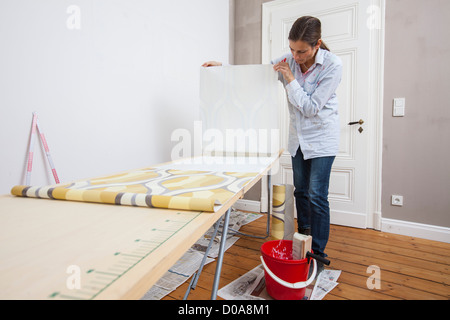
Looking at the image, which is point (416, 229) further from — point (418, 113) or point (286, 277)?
point (286, 277)

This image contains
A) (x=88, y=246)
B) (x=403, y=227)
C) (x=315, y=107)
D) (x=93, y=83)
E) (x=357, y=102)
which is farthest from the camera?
(x=357, y=102)

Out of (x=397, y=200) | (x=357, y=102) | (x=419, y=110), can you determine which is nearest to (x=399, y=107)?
(x=419, y=110)

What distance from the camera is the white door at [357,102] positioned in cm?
230

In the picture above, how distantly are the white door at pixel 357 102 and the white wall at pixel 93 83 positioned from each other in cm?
131

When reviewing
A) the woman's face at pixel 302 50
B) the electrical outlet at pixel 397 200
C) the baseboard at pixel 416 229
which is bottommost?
the baseboard at pixel 416 229

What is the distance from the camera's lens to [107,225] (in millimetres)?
565

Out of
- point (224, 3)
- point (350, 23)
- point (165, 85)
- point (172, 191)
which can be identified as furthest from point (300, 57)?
point (224, 3)

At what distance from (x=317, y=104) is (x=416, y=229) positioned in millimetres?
1538

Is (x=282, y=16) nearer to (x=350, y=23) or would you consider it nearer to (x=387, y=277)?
(x=350, y=23)

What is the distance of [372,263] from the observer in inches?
68.9

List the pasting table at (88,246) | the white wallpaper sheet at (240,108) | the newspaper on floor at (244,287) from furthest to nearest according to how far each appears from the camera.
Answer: the white wallpaper sheet at (240,108) → the newspaper on floor at (244,287) → the pasting table at (88,246)

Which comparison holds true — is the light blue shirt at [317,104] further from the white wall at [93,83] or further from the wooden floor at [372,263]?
the white wall at [93,83]

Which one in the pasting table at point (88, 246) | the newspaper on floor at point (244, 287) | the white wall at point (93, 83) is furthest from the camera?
the newspaper on floor at point (244, 287)

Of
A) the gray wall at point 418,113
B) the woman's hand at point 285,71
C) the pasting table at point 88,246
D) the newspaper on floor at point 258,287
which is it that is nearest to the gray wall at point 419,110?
the gray wall at point 418,113
